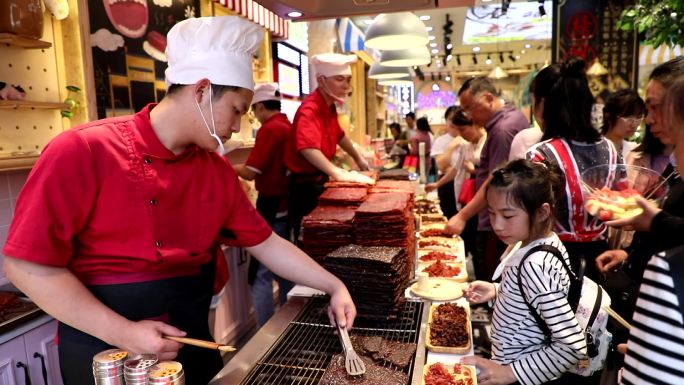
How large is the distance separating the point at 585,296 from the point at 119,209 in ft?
5.52

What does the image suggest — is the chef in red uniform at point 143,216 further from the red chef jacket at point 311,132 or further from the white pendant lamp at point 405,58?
the white pendant lamp at point 405,58

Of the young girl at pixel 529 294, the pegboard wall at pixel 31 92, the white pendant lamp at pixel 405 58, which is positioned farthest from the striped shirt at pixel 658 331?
the white pendant lamp at pixel 405 58

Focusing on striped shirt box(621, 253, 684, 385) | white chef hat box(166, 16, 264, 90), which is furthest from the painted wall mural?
striped shirt box(621, 253, 684, 385)

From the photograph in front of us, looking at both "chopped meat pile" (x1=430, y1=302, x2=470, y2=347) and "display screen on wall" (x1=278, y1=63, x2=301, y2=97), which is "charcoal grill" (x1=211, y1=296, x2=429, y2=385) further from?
"display screen on wall" (x1=278, y1=63, x2=301, y2=97)

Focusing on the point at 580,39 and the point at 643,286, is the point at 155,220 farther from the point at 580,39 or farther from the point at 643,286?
the point at 580,39

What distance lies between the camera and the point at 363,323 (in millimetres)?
1847

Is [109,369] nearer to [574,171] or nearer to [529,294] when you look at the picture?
[529,294]

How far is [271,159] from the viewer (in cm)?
396

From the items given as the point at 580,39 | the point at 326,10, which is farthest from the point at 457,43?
the point at 326,10

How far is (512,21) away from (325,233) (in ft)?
29.2

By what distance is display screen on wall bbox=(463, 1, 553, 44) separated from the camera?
857 centimetres

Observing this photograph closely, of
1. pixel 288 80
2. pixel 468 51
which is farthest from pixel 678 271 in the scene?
Result: pixel 468 51

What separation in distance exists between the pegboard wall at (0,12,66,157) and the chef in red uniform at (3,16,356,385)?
151 cm

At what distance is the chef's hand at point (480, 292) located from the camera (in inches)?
84.5
